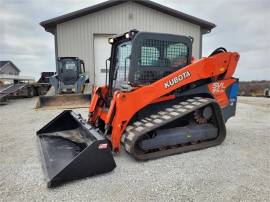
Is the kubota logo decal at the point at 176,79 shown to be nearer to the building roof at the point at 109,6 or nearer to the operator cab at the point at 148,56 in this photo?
the operator cab at the point at 148,56

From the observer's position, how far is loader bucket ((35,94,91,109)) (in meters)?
9.82

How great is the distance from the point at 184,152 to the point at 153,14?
11.5m

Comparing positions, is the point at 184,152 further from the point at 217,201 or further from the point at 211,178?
the point at 217,201

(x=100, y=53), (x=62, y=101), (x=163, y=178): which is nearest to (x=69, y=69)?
(x=100, y=53)

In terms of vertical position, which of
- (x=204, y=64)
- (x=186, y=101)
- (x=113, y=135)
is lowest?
(x=113, y=135)

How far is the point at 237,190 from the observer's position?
8.86 ft

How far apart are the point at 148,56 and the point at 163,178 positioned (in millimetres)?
2090

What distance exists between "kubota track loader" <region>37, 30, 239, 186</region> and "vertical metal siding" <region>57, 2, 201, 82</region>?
344 inches

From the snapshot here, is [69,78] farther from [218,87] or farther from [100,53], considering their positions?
[218,87]

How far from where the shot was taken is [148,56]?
4.14m

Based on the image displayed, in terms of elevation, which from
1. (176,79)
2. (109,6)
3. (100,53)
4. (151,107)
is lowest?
(151,107)

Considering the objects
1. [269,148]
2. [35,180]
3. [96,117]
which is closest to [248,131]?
[269,148]

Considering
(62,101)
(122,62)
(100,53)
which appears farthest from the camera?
(100,53)

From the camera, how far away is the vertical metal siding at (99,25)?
13.0 metres
